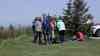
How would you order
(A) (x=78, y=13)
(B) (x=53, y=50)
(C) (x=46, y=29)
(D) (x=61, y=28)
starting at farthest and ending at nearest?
(A) (x=78, y=13)
(C) (x=46, y=29)
(D) (x=61, y=28)
(B) (x=53, y=50)

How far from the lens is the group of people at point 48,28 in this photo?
2039cm

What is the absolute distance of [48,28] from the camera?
20.5m

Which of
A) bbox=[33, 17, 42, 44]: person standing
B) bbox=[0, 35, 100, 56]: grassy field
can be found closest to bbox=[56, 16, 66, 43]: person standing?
bbox=[33, 17, 42, 44]: person standing

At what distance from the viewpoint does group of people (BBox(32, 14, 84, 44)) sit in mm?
20391

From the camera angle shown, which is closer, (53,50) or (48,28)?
(53,50)

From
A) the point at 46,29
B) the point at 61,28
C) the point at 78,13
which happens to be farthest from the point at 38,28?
the point at 78,13

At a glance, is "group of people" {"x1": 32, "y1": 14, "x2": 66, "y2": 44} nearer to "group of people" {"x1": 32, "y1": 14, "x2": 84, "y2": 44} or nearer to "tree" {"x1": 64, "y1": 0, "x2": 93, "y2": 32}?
"group of people" {"x1": 32, "y1": 14, "x2": 84, "y2": 44}

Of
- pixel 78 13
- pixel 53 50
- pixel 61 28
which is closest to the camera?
pixel 53 50

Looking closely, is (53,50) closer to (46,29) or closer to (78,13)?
(46,29)

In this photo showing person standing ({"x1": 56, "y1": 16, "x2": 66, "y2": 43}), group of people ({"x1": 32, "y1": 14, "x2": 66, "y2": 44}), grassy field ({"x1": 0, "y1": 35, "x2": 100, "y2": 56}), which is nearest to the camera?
grassy field ({"x1": 0, "y1": 35, "x2": 100, "y2": 56})

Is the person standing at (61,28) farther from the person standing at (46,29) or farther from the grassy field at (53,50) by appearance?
the grassy field at (53,50)

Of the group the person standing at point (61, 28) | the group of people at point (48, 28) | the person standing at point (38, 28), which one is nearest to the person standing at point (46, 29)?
the group of people at point (48, 28)

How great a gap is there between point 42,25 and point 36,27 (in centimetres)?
35

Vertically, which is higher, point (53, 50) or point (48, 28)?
point (48, 28)
